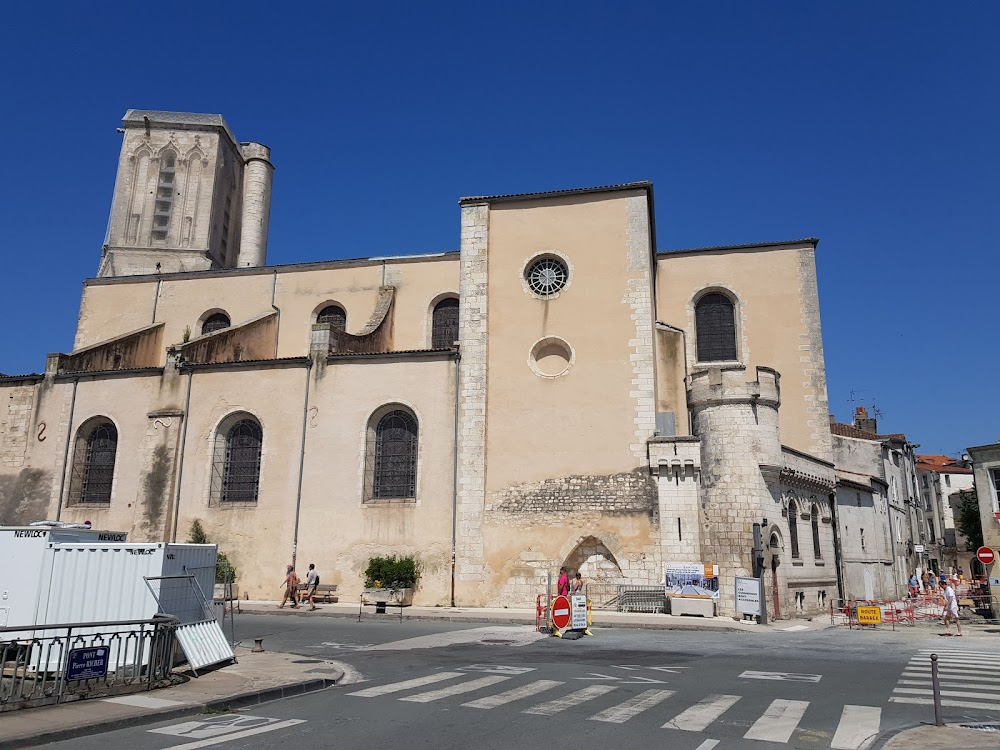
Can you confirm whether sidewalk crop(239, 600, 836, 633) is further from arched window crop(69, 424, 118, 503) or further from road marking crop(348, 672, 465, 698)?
road marking crop(348, 672, 465, 698)

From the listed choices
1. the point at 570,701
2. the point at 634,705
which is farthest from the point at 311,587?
the point at 634,705

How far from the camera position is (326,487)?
23.6m

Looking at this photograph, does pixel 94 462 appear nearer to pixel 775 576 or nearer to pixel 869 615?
pixel 775 576

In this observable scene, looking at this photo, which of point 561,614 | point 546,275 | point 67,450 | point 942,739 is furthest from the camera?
point 67,450

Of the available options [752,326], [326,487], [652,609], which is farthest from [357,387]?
[752,326]

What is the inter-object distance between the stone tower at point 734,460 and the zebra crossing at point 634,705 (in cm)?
1206

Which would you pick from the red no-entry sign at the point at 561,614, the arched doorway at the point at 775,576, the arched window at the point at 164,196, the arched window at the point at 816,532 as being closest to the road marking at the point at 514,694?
the red no-entry sign at the point at 561,614

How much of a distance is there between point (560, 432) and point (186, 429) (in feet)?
39.5

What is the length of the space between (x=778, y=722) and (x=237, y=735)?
499 centimetres

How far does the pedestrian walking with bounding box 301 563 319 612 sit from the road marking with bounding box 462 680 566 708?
1246 centimetres

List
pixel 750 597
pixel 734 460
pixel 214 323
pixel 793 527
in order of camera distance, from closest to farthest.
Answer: pixel 750 597
pixel 734 460
pixel 793 527
pixel 214 323

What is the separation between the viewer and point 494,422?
23203 mm

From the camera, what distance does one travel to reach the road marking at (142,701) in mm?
8117

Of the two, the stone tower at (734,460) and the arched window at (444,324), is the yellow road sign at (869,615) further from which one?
the arched window at (444,324)
